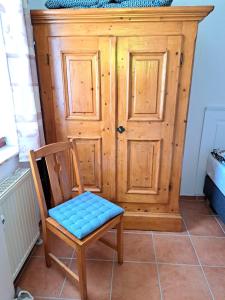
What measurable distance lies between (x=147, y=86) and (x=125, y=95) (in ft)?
0.60

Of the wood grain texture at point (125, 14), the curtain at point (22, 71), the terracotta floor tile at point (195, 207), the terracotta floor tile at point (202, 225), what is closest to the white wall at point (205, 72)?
the terracotta floor tile at point (195, 207)

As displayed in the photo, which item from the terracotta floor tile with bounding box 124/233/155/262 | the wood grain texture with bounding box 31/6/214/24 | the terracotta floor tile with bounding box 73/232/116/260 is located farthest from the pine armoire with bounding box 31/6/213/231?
the terracotta floor tile with bounding box 73/232/116/260

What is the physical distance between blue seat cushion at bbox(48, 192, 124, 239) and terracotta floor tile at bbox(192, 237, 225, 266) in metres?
0.84

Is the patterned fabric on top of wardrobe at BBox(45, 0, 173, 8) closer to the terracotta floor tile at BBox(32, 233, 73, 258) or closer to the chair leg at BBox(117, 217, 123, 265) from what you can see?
the chair leg at BBox(117, 217, 123, 265)

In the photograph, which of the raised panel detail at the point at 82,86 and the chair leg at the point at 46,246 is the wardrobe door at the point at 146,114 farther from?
the chair leg at the point at 46,246

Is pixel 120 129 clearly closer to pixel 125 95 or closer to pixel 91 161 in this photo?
pixel 125 95

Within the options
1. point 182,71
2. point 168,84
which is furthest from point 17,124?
point 182,71

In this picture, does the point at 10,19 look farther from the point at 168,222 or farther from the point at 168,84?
the point at 168,222

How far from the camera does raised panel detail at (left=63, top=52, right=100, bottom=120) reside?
1646 mm

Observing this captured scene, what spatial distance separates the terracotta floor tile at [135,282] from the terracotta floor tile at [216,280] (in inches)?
14.9

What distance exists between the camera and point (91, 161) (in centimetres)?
188

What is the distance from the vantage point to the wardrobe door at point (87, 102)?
1.63m

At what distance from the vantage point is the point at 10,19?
4.61 ft

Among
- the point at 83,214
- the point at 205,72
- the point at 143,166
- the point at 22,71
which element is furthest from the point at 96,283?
the point at 205,72
